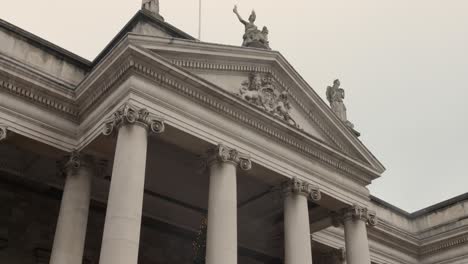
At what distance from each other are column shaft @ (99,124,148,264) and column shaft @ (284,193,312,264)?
6.83m

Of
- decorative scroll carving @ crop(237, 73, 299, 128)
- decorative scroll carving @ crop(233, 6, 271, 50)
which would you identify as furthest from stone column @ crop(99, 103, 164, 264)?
decorative scroll carving @ crop(233, 6, 271, 50)

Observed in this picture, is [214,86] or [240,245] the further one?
[240,245]

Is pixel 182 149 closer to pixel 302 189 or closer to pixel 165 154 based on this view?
pixel 165 154

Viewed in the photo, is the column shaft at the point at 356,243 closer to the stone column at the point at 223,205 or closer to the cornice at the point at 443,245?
the stone column at the point at 223,205

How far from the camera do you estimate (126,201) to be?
669 inches

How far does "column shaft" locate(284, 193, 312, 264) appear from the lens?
21.4 metres

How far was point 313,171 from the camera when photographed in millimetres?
23531

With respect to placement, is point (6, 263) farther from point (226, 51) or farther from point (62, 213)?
point (226, 51)

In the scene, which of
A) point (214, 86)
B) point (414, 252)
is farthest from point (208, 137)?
point (414, 252)

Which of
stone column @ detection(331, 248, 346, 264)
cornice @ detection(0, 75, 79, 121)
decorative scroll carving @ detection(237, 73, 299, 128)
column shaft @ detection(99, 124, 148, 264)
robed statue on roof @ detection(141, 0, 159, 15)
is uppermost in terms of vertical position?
robed statue on roof @ detection(141, 0, 159, 15)

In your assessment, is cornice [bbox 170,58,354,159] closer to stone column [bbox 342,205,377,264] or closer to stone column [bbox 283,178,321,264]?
stone column [bbox 342,205,377,264]

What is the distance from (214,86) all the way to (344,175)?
7.93 metres

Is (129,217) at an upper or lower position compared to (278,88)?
lower

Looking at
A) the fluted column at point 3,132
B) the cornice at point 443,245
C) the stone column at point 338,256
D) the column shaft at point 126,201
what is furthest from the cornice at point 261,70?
the cornice at point 443,245
